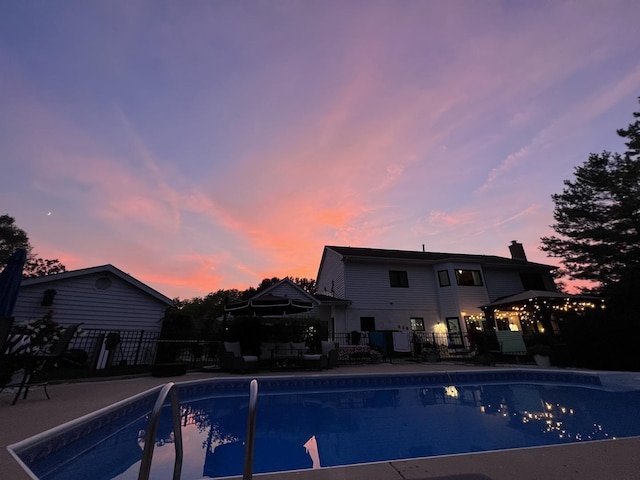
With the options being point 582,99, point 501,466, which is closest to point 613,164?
point 582,99

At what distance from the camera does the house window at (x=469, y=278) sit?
20472 millimetres

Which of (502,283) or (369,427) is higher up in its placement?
(502,283)

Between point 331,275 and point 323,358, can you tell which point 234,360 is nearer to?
point 323,358

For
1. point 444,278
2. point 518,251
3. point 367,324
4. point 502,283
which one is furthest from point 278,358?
point 518,251

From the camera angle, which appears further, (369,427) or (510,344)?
(510,344)

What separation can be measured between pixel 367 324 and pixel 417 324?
156 inches

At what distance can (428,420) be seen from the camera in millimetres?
5617

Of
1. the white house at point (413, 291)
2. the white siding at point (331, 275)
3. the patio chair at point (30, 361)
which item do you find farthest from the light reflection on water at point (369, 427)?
the white siding at point (331, 275)

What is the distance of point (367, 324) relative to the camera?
19.3m

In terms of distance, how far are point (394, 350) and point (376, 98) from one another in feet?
45.7

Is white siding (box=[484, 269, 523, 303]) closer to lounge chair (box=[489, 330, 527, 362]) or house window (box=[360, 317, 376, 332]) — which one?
lounge chair (box=[489, 330, 527, 362])

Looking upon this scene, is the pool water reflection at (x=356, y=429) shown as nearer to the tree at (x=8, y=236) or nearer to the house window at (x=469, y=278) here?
the house window at (x=469, y=278)

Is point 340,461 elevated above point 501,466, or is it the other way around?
point 501,466

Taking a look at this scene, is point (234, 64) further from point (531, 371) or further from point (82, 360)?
point (531, 371)
